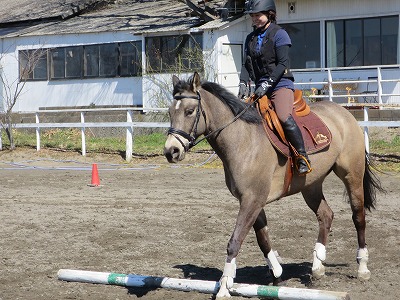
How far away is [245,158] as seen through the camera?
7.46m

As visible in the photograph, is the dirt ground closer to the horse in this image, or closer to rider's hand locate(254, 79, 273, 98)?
the horse

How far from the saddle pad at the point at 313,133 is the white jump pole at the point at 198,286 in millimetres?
1584

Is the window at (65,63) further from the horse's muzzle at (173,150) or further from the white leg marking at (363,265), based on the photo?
the horse's muzzle at (173,150)

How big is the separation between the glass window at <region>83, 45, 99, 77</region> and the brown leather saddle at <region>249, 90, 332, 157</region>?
79.5 feet

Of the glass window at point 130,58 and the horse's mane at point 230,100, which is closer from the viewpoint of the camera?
the horse's mane at point 230,100

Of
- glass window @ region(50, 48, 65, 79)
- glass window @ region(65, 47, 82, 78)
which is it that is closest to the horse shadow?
glass window @ region(65, 47, 82, 78)

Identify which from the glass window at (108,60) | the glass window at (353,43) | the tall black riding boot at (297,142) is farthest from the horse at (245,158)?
the glass window at (108,60)

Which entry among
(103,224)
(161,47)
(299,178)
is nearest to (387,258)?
(299,178)

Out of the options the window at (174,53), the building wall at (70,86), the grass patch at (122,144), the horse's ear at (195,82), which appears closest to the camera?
the horse's ear at (195,82)

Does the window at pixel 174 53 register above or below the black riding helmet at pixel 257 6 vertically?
below

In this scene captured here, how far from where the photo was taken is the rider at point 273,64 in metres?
7.80

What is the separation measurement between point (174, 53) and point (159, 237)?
2004cm

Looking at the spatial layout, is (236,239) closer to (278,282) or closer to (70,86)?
(278,282)

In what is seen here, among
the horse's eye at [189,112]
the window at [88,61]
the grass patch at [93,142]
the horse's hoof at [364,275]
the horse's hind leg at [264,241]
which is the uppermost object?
the horse's eye at [189,112]
